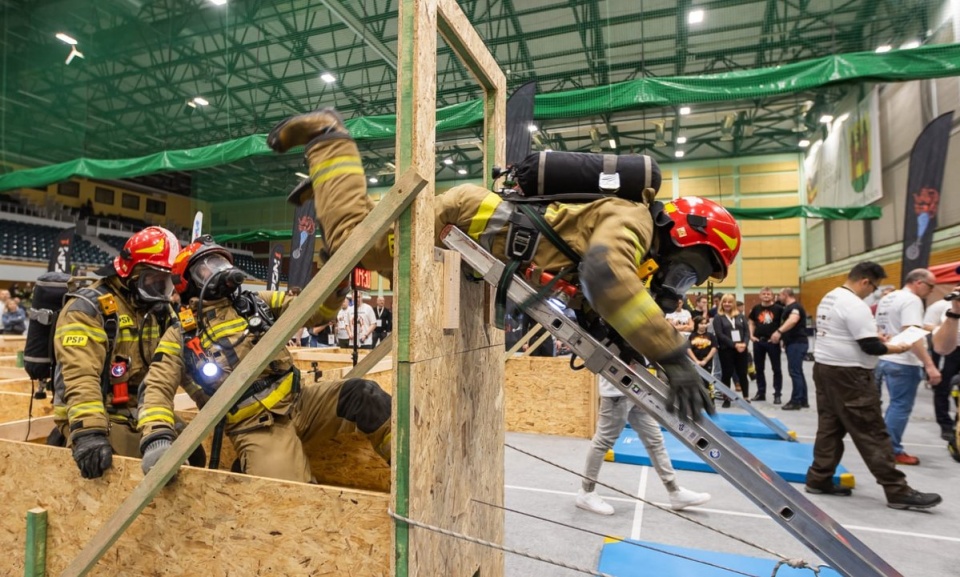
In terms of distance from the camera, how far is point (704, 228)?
2047mm

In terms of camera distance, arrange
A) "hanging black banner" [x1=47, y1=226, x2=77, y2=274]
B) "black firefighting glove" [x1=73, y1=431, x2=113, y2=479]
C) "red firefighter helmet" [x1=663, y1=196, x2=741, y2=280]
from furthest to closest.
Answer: "hanging black banner" [x1=47, y1=226, x2=77, y2=274], "red firefighter helmet" [x1=663, y1=196, x2=741, y2=280], "black firefighting glove" [x1=73, y1=431, x2=113, y2=479]

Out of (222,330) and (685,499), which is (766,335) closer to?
(685,499)

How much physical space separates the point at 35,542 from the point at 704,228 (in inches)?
113

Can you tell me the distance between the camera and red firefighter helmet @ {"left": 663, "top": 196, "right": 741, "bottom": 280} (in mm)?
2041

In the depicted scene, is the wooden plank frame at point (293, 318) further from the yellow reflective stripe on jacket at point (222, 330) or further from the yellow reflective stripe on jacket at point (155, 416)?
the yellow reflective stripe on jacket at point (222, 330)

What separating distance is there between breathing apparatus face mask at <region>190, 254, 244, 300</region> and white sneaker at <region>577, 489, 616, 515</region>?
288cm

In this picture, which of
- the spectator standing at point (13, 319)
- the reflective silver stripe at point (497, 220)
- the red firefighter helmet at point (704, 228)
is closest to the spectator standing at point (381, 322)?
the spectator standing at point (13, 319)

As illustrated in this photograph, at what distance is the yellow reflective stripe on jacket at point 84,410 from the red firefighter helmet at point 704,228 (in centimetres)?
251

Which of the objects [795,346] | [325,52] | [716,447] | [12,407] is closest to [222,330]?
[716,447]

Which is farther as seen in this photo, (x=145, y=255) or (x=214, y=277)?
(x=145, y=255)

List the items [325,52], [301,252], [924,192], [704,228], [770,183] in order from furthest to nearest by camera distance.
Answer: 1. [770,183]
2. [325,52]
3. [301,252]
4. [924,192]
5. [704,228]

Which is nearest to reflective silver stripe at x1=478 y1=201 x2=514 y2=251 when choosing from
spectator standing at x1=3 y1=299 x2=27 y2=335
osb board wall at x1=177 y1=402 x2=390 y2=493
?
osb board wall at x1=177 y1=402 x2=390 y2=493

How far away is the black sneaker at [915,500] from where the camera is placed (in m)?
3.93

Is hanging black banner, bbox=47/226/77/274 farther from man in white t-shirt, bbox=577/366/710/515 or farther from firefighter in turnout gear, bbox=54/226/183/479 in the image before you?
man in white t-shirt, bbox=577/366/710/515
